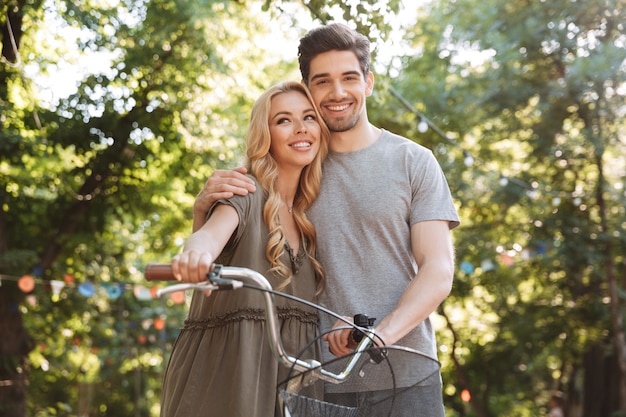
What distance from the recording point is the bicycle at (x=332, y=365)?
202 centimetres

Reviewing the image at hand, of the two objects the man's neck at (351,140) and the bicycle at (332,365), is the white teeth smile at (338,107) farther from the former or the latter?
the bicycle at (332,365)

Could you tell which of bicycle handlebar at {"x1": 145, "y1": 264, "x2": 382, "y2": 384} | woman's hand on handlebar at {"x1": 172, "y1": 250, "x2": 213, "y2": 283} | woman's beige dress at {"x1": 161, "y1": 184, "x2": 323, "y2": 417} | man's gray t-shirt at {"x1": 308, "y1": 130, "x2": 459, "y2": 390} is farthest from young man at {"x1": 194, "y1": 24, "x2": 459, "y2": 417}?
woman's hand on handlebar at {"x1": 172, "y1": 250, "x2": 213, "y2": 283}

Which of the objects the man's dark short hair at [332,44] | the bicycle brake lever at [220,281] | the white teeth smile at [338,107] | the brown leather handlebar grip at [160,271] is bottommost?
the bicycle brake lever at [220,281]

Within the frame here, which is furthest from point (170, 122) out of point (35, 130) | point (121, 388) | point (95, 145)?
point (121, 388)

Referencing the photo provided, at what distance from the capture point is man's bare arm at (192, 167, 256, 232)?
103 inches

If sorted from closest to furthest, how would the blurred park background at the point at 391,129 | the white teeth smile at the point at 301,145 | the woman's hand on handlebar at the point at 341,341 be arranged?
the woman's hand on handlebar at the point at 341,341
the white teeth smile at the point at 301,145
the blurred park background at the point at 391,129

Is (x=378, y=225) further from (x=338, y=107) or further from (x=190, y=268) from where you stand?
(x=190, y=268)

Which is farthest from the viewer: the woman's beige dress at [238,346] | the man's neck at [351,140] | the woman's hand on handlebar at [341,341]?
the man's neck at [351,140]

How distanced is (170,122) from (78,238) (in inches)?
80.3

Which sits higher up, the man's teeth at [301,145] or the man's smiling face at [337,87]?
the man's smiling face at [337,87]

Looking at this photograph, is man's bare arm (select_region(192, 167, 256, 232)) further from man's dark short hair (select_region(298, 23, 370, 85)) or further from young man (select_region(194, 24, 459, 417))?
man's dark short hair (select_region(298, 23, 370, 85))

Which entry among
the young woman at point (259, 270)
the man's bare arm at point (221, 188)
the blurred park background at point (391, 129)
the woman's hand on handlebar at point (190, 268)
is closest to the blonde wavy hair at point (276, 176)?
the young woman at point (259, 270)

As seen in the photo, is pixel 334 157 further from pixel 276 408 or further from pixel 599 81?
pixel 599 81

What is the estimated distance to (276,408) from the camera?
2.60 meters
